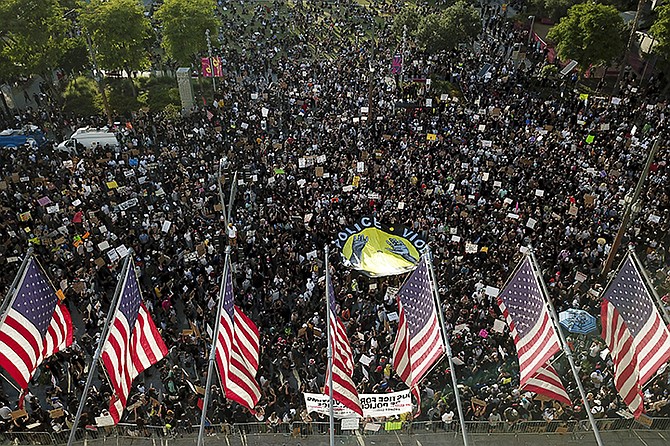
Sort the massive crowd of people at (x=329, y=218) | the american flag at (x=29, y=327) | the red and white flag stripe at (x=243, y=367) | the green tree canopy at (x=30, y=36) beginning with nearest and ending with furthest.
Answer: the american flag at (x=29, y=327), the red and white flag stripe at (x=243, y=367), the massive crowd of people at (x=329, y=218), the green tree canopy at (x=30, y=36)

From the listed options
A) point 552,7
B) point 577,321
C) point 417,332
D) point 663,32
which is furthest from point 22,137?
point 552,7

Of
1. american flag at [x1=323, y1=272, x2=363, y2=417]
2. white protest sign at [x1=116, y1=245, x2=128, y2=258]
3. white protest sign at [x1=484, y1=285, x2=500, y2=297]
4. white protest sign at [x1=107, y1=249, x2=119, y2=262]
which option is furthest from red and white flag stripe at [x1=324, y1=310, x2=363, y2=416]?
white protest sign at [x1=107, y1=249, x2=119, y2=262]

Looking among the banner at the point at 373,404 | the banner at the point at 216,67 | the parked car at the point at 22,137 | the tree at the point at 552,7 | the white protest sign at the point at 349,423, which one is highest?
the tree at the point at 552,7

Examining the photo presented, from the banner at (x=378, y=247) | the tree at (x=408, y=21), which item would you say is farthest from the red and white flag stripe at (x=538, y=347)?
the tree at (x=408, y=21)

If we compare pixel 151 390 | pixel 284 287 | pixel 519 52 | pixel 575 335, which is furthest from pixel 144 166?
pixel 519 52

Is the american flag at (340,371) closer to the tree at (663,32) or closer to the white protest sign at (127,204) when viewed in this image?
the white protest sign at (127,204)

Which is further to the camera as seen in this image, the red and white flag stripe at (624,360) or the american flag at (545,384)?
the red and white flag stripe at (624,360)

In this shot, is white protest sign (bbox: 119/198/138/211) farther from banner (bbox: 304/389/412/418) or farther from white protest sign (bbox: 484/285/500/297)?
white protest sign (bbox: 484/285/500/297)
